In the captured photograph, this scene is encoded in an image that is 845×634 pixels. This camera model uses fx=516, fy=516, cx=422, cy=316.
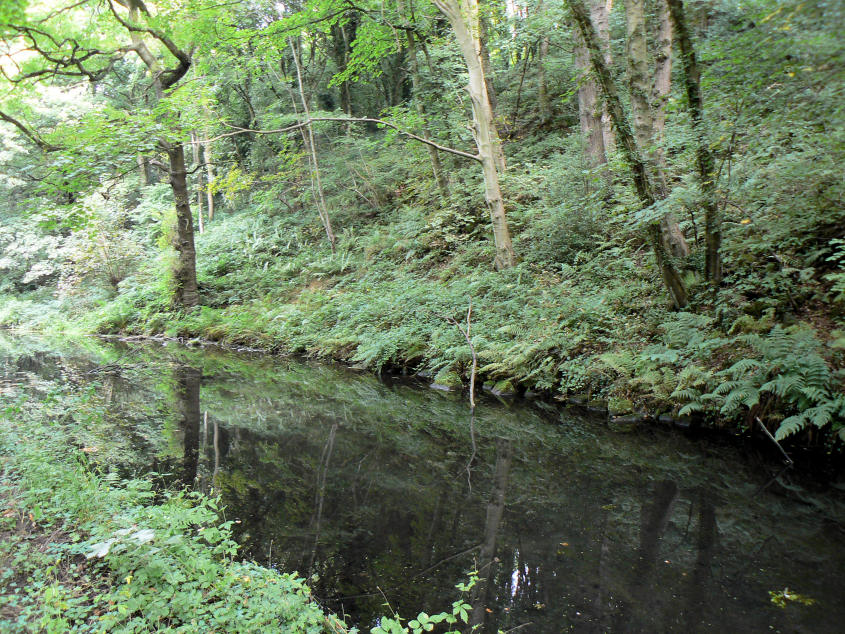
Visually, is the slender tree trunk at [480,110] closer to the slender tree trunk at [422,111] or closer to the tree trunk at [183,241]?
the slender tree trunk at [422,111]

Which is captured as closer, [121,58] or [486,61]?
[121,58]

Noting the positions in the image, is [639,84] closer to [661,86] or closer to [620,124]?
[620,124]

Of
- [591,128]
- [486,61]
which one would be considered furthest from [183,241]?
[591,128]

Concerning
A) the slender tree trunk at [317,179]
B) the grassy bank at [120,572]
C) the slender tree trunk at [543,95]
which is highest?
the slender tree trunk at [543,95]

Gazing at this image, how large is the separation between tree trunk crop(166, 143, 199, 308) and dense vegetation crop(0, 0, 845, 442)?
0.07 metres

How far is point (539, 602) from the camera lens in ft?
11.0

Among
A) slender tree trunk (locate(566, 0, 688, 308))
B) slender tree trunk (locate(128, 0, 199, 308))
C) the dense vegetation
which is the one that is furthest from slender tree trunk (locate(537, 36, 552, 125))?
slender tree trunk (locate(128, 0, 199, 308))

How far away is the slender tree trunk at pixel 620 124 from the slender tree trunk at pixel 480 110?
389 centimetres

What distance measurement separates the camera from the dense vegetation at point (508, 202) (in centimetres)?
580

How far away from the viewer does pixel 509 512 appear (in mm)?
4621

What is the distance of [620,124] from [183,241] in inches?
557

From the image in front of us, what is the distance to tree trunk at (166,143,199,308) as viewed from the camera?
50.9ft

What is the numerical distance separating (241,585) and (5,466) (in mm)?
3000

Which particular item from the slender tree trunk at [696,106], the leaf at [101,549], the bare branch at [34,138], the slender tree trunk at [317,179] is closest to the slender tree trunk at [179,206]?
the bare branch at [34,138]
